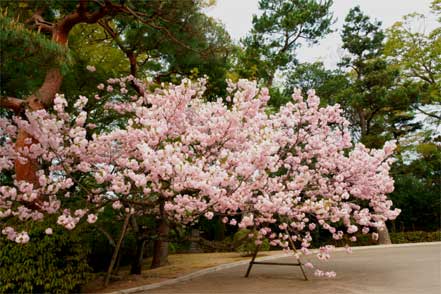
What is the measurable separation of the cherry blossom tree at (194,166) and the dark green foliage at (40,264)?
0.29 metres

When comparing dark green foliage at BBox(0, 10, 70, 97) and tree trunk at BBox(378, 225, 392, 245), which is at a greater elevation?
dark green foliage at BBox(0, 10, 70, 97)

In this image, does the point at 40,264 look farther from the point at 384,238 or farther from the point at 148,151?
the point at 384,238

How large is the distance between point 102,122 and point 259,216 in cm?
662

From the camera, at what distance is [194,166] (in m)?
5.43

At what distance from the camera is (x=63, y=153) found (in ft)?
20.5

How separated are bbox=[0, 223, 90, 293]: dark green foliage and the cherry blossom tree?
29 cm

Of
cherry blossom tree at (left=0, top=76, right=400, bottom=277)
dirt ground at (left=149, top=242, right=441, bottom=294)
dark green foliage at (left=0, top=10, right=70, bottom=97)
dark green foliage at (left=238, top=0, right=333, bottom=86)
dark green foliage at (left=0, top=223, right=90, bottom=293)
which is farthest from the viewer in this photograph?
dark green foliage at (left=238, top=0, right=333, bottom=86)

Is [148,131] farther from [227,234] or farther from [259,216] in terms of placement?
[227,234]

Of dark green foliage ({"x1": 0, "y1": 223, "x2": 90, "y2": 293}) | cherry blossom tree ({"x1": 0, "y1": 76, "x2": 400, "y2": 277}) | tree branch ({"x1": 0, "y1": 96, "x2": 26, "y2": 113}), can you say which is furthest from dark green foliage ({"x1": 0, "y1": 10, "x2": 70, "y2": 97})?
dark green foliage ({"x1": 0, "y1": 223, "x2": 90, "y2": 293})

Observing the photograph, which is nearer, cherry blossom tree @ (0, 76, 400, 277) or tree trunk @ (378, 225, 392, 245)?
cherry blossom tree @ (0, 76, 400, 277)

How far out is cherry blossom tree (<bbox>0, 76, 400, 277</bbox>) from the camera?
18.9 ft

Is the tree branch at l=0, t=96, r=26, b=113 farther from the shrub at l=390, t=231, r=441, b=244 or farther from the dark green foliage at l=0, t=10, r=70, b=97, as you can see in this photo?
the shrub at l=390, t=231, r=441, b=244

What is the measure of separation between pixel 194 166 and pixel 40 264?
112 inches

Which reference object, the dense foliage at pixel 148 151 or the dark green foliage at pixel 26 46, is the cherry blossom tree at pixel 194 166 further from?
the dark green foliage at pixel 26 46
